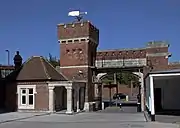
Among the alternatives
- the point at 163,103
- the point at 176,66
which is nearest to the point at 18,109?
the point at 163,103

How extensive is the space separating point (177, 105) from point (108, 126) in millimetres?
15110

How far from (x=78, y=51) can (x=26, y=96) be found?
295 inches

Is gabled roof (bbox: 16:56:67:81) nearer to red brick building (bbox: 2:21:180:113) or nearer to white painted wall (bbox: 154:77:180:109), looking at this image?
red brick building (bbox: 2:21:180:113)

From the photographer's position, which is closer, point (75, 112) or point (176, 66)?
point (75, 112)

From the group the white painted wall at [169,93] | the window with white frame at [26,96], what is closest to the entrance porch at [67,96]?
the window with white frame at [26,96]

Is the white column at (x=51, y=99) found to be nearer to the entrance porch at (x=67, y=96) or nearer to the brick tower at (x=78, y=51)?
the entrance porch at (x=67, y=96)

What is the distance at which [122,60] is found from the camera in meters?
35.9

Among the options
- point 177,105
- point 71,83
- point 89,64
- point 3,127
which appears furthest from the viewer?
point 89,64

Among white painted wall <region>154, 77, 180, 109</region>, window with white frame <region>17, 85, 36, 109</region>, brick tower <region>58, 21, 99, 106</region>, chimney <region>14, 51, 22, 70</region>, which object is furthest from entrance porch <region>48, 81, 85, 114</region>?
white painted wall <region>154, 77, 180, 109</region>

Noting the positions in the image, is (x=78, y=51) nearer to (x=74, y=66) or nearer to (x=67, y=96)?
(x=74, y=66)

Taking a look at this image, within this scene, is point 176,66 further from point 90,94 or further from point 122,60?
point 90,94

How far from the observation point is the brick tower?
115 ft

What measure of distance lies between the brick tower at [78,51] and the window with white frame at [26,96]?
4969 millimetres

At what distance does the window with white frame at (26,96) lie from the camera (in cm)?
3189
